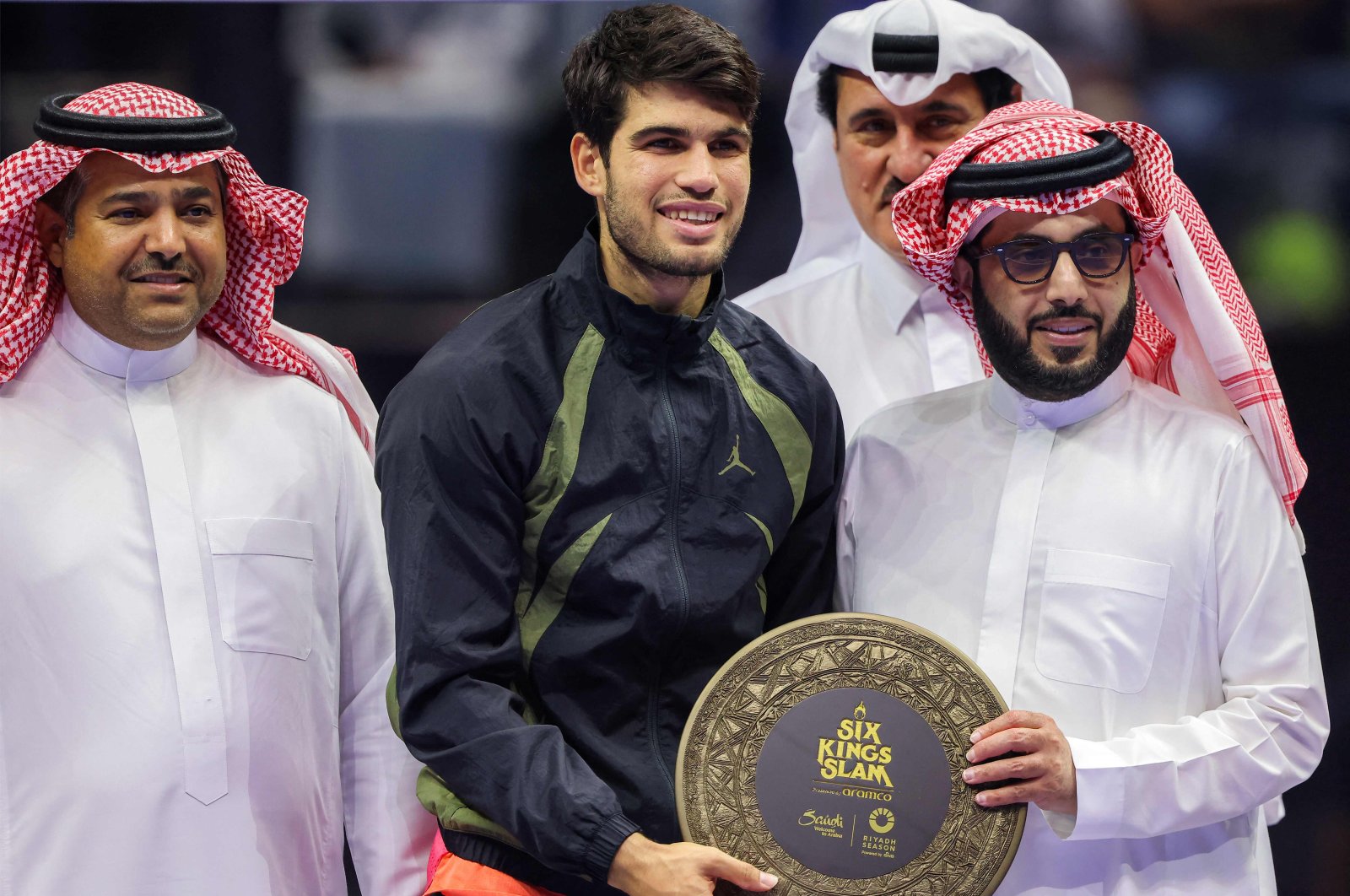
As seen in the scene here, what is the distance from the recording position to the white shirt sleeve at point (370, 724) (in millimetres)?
2752

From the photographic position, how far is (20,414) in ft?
8.41

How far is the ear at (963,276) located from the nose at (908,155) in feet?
2.19

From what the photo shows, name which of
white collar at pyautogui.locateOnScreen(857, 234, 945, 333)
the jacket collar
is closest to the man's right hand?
the jacket collar

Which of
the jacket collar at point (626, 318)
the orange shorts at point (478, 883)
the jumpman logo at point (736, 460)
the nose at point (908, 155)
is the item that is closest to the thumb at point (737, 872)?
the orange shorts at point (478, 883)

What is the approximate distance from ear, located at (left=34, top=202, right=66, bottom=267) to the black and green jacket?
758mm

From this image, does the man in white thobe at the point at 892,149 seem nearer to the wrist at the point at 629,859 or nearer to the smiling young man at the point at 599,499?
the smiling young man at the point at 599,499

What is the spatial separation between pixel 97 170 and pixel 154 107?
146mm

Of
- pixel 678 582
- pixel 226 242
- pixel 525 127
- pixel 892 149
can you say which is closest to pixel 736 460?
pixel 678 582

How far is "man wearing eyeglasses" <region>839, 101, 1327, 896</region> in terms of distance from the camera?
2.26 m

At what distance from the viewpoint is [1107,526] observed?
2.39 metres

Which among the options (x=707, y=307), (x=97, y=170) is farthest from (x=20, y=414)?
Result: (x=707, y=307)

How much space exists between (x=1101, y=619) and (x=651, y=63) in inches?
42.1

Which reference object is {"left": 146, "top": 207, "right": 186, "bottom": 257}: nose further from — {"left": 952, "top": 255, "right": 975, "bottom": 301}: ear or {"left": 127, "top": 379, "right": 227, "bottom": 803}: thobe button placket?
{"left": 952, "top": 255, "right": 975, "bottom": 301}: ear

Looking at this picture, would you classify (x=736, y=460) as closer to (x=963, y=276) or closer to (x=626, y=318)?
(x=626, y=318)
